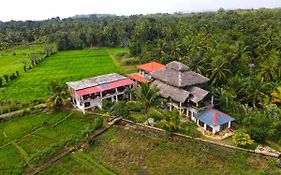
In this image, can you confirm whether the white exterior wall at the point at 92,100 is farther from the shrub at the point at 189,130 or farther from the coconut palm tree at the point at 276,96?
the coconut palm tree at the point at 276,96

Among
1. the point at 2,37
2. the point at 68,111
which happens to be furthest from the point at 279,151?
the point at 2,37

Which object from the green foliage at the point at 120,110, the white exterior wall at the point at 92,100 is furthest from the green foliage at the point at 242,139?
the white exterior wall at the point at 92,100

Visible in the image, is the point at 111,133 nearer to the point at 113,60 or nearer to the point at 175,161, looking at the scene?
the point at 175,161

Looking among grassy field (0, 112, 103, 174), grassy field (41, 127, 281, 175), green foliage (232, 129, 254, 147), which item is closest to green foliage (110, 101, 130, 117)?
grassy field (0, 112, 103, 174)

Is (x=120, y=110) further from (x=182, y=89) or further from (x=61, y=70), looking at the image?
(x=61, y=70)

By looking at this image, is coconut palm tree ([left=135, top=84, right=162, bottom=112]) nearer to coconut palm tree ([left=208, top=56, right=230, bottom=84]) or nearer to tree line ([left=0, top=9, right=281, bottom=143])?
tree line ([left=0, top=9, right=281, bottom=143])
